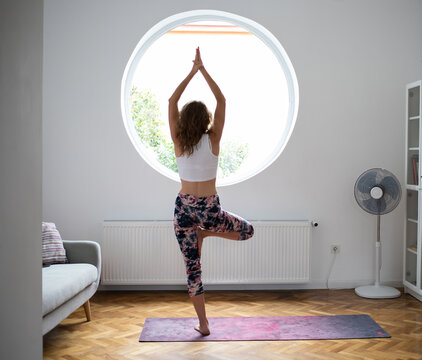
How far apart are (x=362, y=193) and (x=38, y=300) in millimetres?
3514

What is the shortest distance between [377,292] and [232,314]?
4.46 feet

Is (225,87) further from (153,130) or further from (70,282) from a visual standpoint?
(70,282)


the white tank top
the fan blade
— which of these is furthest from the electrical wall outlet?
the white tank top

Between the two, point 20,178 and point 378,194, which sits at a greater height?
point 20,178

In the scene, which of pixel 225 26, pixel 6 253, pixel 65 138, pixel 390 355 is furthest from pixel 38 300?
pixel 225 26

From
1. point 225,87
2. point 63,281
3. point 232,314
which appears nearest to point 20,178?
point 63,281

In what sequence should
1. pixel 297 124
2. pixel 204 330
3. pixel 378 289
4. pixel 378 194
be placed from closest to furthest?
pixel 204 330 < pixel 378 194 < pixel 378 289 < pixel 297 124

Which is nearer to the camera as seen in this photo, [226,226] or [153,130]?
[226,226]

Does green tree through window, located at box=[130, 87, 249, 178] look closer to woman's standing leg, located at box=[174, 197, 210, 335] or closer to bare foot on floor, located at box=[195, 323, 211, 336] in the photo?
woman's standing leg, located at box=[174, 197, 210, 335]

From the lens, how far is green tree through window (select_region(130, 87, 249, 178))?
4.69 metres

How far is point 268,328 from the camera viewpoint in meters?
3.29

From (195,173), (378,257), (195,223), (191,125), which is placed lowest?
(378,257)

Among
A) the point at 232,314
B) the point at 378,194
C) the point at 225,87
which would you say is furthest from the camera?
the point at 225,87

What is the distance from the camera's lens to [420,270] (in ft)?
12.9
